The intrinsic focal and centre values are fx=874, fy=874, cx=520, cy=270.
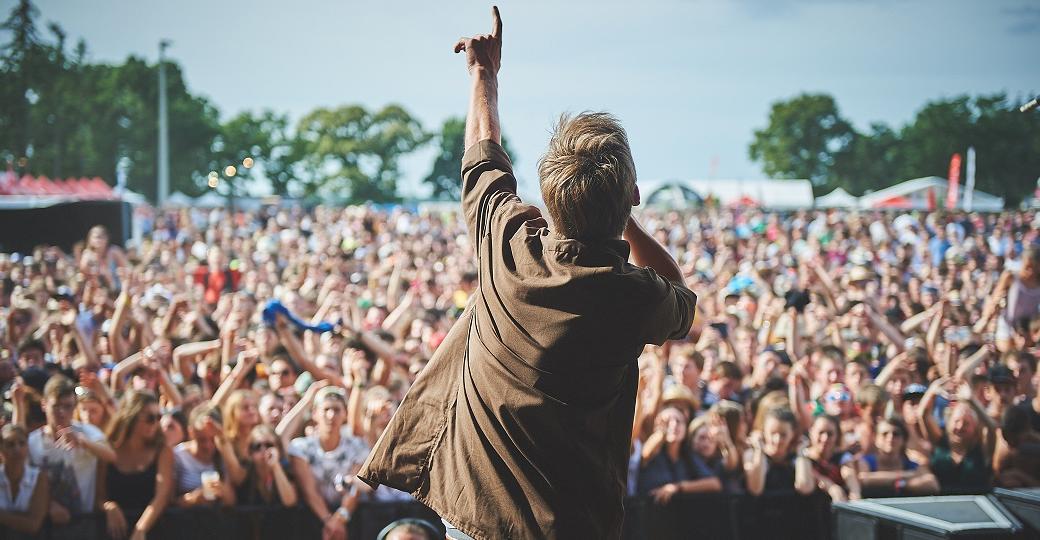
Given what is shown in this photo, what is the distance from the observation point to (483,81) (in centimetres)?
216

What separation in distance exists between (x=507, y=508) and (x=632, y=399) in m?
0.38

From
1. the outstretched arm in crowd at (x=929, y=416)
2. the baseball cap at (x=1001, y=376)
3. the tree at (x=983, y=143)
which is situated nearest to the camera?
the outstretched arm in crowd at (x=929, y=416)

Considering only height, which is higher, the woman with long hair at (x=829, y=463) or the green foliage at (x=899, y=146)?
the green foliage at (x=899, y=146)

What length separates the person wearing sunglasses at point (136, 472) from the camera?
4418 millimetres

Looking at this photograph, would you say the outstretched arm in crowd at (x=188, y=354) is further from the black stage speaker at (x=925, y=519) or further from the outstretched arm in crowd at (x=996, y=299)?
the outstretched arm in crowd at (x=996, y=299)

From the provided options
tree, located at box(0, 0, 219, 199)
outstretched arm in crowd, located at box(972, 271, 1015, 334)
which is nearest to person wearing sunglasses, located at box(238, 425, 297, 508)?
outstretched arm in crowd, located at box(972, 271, 1015, 334)

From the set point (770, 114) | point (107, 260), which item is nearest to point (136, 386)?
point (107, 260)

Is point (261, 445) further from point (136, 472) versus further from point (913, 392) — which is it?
point (913, 392)

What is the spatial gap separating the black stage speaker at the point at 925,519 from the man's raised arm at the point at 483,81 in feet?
Answer: 9.28

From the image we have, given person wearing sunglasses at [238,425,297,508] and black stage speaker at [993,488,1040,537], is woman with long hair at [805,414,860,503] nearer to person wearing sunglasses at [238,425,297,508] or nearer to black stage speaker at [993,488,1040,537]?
black stage speaker at [993,488,1040,537]

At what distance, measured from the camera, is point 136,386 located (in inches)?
213

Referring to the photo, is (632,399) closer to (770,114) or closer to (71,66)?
(71,66)

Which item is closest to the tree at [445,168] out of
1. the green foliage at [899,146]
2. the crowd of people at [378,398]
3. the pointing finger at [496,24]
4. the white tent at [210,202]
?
the white tent at [210,202]

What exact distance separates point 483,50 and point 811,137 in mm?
87143
